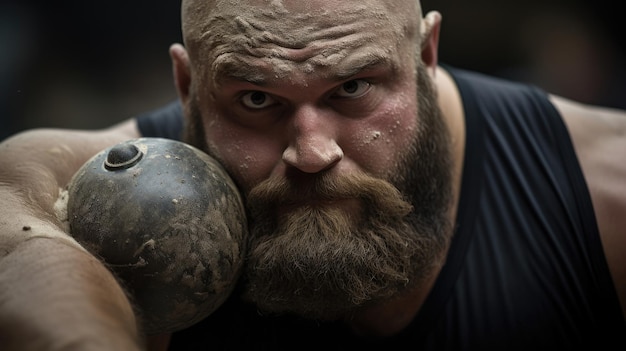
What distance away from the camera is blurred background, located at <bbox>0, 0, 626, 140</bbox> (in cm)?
698

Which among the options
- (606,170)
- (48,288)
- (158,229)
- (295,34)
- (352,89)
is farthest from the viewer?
(606,170)

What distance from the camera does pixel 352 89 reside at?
2301mm

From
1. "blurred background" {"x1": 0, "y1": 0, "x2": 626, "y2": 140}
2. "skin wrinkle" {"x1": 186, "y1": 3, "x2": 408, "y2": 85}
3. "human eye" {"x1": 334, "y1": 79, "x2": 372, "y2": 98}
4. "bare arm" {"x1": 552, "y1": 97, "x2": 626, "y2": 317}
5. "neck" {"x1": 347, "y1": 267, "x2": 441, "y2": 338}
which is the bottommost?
"blurred background" {"x1": 0, "y1": 0, "x2": 626, "y2": 140}

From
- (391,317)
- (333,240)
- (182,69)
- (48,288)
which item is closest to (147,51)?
(182,69)

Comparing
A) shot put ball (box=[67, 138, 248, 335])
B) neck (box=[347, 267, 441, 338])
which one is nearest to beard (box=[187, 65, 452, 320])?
shot put ball (box=[67, 138, 248, 335])

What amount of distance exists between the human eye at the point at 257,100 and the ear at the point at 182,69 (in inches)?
15.0

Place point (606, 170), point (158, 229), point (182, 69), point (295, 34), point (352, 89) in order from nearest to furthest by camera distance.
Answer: point (158, 229) < point (295, 34) < point (352, 89) < point (182, 69) < point (606, 170)

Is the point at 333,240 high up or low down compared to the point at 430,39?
down

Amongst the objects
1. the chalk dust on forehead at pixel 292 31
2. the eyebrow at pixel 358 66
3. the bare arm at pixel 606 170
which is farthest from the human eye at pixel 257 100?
the bare arm at pixel 606 170

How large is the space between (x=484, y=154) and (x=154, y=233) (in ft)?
4.98

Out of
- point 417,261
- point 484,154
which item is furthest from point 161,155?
point 484,154

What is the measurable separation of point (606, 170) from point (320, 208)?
1.32m

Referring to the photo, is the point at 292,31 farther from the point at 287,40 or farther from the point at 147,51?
the point at 147,51

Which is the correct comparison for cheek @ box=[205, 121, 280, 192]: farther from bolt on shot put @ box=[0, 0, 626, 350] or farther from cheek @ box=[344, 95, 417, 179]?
cheek @ box=[344, 95, 417, 179]
